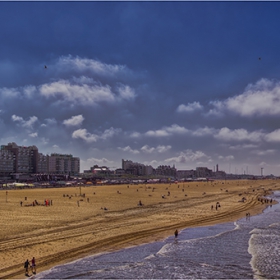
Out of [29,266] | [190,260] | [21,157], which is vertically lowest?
[190,260]

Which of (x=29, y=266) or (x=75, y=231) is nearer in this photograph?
(x=29, y=266)

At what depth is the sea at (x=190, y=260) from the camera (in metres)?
20.2

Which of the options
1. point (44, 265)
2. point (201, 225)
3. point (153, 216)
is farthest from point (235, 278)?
point (153, 216)

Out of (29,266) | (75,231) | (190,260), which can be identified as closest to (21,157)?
(75,231)

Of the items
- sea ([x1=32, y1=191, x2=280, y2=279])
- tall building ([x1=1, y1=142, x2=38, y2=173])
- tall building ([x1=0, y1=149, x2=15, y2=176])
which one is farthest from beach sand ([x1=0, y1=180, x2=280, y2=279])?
tall building ([x1=1, y1=142, x2=38, y2=173])

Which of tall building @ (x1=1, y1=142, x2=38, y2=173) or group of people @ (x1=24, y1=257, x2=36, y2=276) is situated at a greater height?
tall building @ (x1=1, y1=142, x2=38, y2=173)

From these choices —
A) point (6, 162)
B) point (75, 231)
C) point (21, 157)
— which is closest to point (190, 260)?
point (75, 231)

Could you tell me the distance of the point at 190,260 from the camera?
2364 cm

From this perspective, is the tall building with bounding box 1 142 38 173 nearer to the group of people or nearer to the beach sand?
the beach sand

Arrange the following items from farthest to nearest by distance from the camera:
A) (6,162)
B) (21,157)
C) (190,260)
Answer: (21,157)
(6,162)
(190,260)

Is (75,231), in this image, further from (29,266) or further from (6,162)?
(6,162)

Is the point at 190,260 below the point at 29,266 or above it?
below

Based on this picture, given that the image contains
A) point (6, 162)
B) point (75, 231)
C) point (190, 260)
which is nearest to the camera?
point (190, 260)

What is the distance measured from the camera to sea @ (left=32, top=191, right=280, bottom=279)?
20.2 meters
